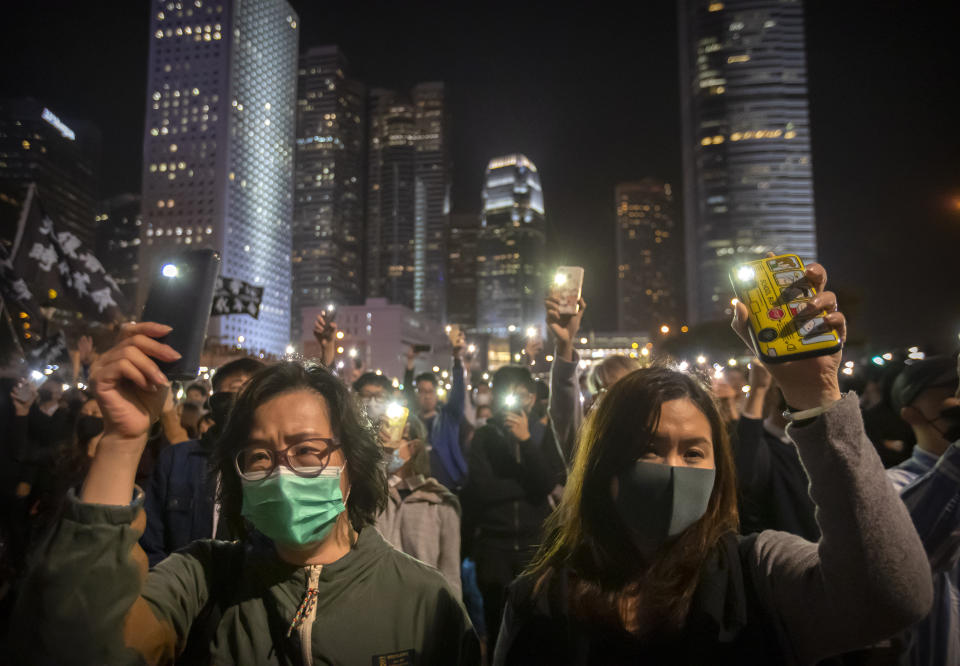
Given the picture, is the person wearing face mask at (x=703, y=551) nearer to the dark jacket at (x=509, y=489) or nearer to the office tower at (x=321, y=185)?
the dark jacket at (x=509, y=489)

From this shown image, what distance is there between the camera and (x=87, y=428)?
5098 mm

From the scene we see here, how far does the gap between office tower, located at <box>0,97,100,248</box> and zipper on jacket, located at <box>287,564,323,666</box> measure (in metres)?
10.1

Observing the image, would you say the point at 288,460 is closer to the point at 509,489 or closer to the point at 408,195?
the point at 509,489

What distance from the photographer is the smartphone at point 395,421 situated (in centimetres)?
436

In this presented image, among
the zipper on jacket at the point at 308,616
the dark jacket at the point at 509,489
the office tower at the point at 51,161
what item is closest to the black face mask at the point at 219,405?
the zipper on jacket at the point at 308,616

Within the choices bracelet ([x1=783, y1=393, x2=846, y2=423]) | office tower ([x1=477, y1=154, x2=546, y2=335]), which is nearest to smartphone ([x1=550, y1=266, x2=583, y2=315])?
bracelet ([x1=783, y1=393, x2=846, y2=423])

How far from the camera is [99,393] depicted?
1562 millimetres

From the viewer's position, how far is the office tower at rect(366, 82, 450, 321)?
17875 cm

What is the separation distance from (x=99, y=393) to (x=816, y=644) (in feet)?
6.61

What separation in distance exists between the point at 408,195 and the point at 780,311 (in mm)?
189624

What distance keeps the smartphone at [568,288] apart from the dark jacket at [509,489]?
1.85 meters

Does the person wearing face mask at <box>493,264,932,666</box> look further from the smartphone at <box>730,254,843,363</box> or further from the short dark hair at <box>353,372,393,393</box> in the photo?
the short dark hair at <box>353,372,393,393</box>

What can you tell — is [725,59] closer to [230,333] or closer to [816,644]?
[230,333]

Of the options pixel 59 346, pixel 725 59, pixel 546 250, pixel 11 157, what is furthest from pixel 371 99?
pixel 59 346
